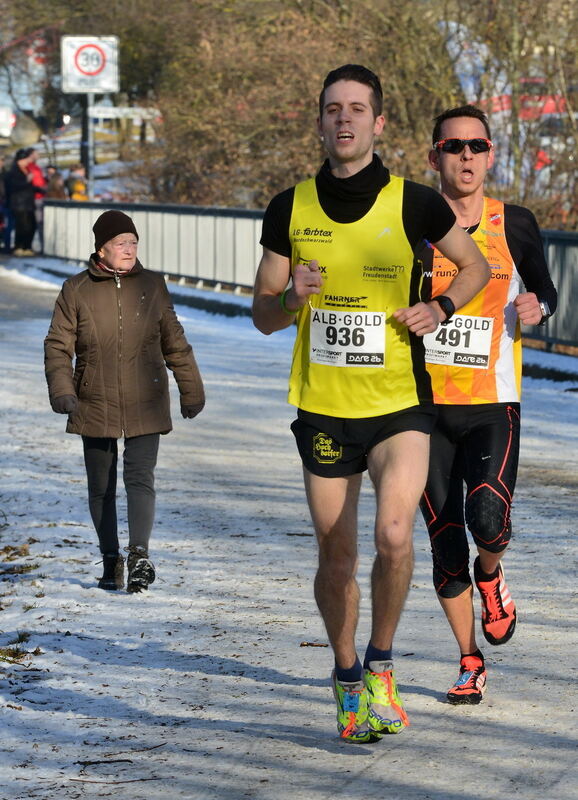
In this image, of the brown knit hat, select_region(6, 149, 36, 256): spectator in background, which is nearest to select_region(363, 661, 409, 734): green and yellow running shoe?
the brown knit hat

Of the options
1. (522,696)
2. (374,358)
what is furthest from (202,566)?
(374,358)

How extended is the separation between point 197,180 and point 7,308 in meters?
8.45

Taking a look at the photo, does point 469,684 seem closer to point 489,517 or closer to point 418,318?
point 489,517

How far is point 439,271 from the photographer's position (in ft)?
19.4

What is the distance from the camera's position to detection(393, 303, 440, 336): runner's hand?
5.10 metres

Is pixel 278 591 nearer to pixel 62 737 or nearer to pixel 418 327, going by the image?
pixel 62 737

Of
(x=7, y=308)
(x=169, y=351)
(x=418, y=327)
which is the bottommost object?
(x=7, y=308)

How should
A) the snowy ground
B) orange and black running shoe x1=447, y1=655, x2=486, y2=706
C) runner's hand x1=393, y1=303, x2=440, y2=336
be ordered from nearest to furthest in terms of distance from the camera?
the snowy ground
runner's hand x1=393, y1=303, x2=440, y2=336
orange and black running shoe x1=447, y1=655, x2=486, y2=706

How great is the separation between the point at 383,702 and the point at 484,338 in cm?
144

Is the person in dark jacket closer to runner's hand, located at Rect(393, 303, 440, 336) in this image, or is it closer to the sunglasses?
the sunglasses

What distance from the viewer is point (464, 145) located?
19.7ft

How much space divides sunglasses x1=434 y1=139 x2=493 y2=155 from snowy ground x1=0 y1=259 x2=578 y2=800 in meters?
1.88

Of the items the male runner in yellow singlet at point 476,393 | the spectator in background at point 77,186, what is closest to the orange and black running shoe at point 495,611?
the male runner in yellow singlet at point 476,393

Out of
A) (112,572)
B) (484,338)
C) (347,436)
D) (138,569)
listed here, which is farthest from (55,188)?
(347,436)
